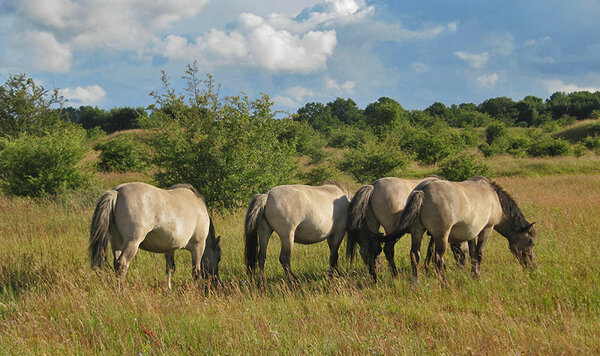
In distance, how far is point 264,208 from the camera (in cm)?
598

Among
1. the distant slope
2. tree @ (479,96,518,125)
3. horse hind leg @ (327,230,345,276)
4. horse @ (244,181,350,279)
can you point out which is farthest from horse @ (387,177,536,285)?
tree @ (479,96,518,125)

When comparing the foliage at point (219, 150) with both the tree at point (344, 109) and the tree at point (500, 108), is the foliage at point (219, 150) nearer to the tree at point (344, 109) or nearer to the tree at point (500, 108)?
the tree at point (500, 108)

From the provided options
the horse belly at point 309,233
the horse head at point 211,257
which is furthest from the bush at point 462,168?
the horse head at point 211,257

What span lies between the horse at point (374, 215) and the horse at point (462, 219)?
403 mm

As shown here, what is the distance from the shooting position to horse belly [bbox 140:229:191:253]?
17.6 feet

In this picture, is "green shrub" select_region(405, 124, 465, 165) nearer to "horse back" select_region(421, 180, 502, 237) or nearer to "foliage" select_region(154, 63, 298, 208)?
"foliage" select_region(154, 63, 298, 208)

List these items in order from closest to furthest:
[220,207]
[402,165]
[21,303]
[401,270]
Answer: [21,303] → [401,270] → [220,207] → [402,165]

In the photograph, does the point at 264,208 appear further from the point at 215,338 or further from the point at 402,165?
the point at 402,165

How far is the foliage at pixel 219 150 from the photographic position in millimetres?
11070

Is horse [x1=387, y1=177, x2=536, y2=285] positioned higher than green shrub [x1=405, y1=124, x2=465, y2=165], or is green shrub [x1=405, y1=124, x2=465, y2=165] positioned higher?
green shrub [x1=405, y1=124, x2=465, y2=165]

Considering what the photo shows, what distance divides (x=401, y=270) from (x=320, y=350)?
371 cm

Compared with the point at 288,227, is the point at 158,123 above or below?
above

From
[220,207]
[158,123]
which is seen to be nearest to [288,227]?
[220,207]

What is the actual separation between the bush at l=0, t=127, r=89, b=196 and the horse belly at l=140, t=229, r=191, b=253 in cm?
902
